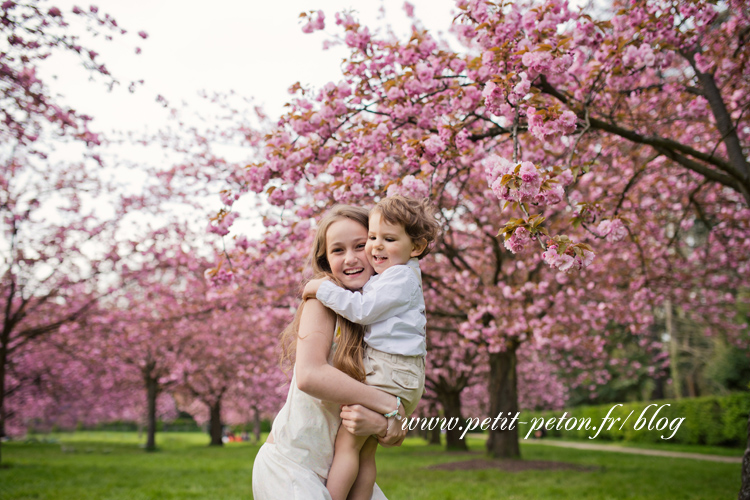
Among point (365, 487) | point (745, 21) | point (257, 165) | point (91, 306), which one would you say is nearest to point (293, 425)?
point (365, 487)

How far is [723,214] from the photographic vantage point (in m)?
7.73

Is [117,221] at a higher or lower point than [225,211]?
higher

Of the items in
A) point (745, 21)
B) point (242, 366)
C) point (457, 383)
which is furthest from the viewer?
point (242, 366)

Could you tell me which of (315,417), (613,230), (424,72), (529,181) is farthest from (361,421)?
(424,72)

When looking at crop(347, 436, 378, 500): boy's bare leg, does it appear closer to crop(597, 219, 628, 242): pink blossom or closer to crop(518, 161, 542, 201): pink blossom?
crop(518, 161, 542, 201): pink blossom

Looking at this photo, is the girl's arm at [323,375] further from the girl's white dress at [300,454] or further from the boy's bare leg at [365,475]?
the boy's bare leg at [365,475]

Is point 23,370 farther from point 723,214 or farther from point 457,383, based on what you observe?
point 723,214

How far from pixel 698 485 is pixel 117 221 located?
45.4 feet

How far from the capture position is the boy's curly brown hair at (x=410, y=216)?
6.77ft

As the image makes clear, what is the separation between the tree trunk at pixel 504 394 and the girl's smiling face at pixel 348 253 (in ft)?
29.6

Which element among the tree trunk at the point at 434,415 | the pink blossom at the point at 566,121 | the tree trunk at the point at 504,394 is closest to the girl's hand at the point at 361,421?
the pink blossom at the point at 566,121

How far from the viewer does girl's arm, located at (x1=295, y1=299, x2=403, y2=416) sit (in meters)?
1.72

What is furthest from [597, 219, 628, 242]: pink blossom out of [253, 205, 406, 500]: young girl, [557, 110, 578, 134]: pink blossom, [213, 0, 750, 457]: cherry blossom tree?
[253, 205, 406, 500]: young girl

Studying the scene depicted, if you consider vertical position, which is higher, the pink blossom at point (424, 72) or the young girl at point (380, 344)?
the pink blossom at point (424, 72)
